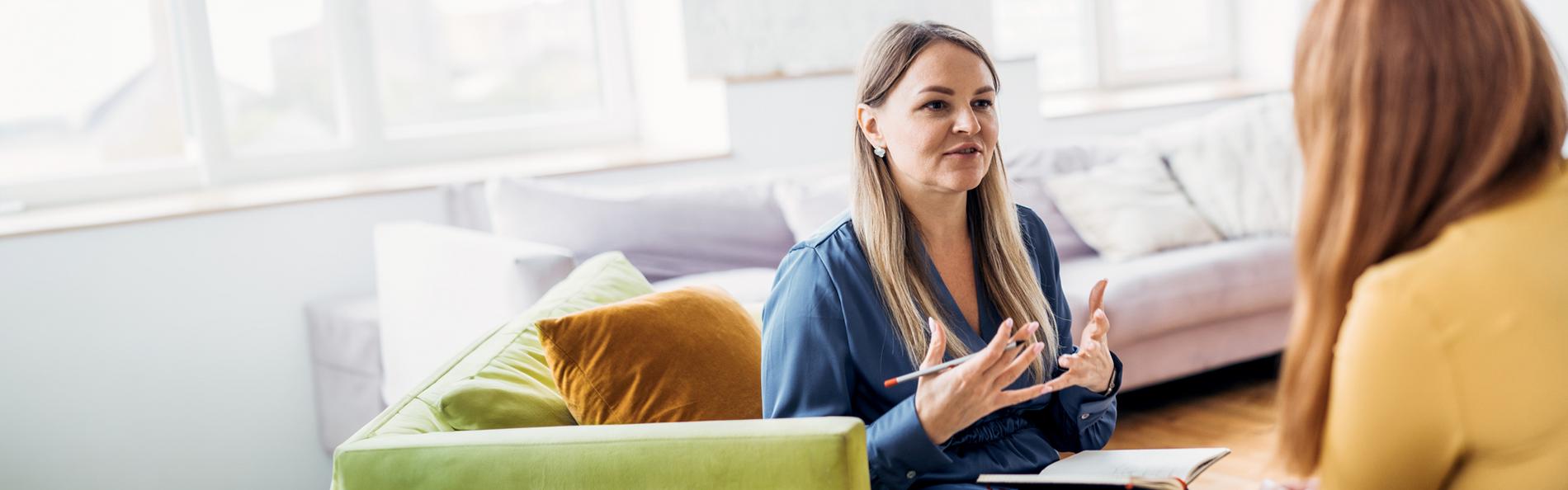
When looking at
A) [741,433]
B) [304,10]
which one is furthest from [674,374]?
[304,10]

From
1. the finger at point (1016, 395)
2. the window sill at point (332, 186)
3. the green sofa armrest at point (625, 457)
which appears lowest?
the green sofa armrest at point (625, 457)

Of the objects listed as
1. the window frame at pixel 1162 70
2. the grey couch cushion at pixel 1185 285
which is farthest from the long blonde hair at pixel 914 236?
the window frame at pixel 1162 70

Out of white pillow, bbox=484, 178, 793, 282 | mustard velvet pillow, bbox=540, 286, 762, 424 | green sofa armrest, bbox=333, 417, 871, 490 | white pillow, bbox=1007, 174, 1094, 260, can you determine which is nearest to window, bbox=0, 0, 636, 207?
white pillow, bbox=484, 178, 793, 282

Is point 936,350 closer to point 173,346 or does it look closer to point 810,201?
point 810,201

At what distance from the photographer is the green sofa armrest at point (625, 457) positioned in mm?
1432

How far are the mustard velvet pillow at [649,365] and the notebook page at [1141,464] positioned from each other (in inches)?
17.6

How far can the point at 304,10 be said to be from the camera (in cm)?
410

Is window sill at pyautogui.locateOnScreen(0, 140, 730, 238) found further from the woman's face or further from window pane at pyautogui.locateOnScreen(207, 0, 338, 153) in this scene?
the woman's face

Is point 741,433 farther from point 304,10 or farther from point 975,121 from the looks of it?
point 304,10

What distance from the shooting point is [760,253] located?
3.48 m

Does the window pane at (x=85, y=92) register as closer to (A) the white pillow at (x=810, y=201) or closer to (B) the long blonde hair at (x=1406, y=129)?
(A) the white pillow at (x=810, y=201)

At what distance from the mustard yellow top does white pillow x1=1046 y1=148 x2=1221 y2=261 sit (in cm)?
261

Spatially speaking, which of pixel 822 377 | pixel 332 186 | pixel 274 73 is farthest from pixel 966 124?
pixel 274 73

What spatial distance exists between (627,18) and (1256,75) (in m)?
3.02
